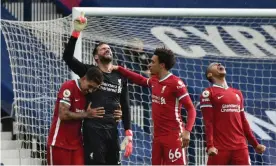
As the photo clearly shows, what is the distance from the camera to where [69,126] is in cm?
1029

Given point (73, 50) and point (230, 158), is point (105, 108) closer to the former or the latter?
point (73, 50)

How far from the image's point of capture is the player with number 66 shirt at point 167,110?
35.4ft

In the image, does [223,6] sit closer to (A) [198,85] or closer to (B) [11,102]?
(A) [198,85]

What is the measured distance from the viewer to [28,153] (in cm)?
1432

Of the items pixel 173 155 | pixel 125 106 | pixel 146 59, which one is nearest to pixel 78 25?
pixel 125 106

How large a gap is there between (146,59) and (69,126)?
4.01 meters

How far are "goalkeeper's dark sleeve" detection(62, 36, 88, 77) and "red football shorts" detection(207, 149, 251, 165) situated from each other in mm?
1844

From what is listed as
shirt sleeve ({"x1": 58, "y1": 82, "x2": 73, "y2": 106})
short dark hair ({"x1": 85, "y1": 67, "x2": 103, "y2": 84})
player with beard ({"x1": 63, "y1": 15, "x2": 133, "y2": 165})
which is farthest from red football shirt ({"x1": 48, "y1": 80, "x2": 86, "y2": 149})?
short dark hair ({"x1": 85, "y1": 67, "x2": 103, "y2": 84})

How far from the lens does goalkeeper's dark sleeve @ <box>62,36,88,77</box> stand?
10469 millimetres

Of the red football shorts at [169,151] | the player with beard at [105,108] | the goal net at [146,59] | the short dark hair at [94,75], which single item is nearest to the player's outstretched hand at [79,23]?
the player with beard at [105,108]

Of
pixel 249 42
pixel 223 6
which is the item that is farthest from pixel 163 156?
pixel 223 6

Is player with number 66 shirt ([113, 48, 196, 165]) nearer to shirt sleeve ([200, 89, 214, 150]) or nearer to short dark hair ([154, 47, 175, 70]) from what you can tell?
short dark hair ([154, 47, 175, 70])

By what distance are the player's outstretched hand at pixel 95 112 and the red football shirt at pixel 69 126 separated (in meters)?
0.13

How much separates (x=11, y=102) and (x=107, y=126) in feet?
18.1
